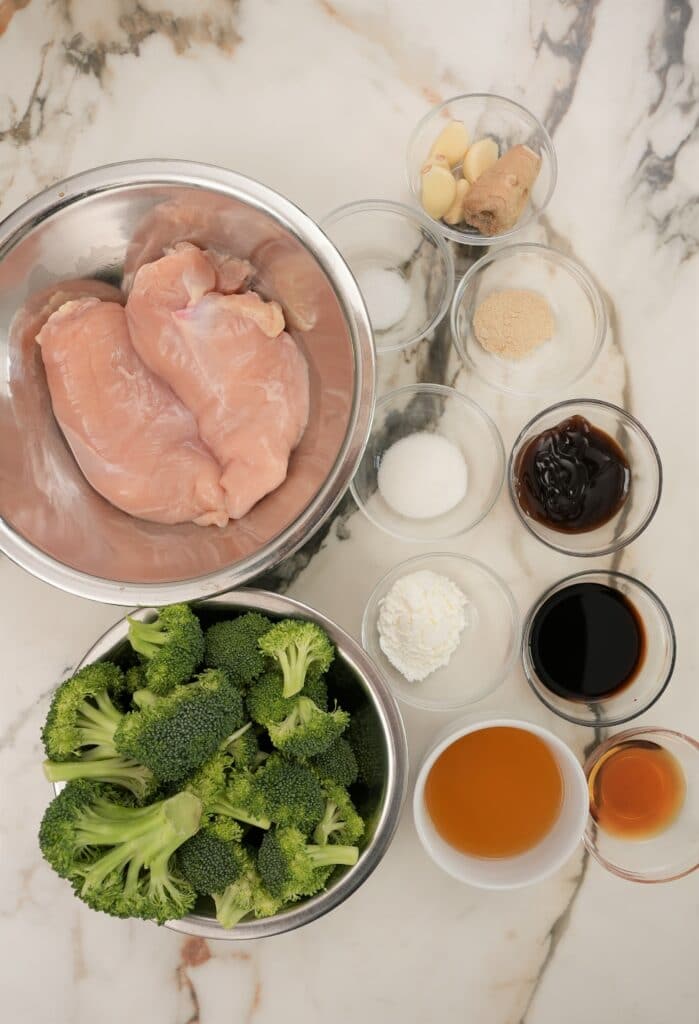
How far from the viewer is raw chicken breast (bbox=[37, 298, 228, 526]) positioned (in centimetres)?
165

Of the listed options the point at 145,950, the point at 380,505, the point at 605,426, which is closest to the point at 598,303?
the point at 605,426

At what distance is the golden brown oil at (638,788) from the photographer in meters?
1.86

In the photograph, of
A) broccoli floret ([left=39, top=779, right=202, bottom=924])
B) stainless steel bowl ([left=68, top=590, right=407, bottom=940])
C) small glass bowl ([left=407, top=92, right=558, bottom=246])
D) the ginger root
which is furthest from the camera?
small glass bowl ([left=407, top=92, right=558, bottom=246])

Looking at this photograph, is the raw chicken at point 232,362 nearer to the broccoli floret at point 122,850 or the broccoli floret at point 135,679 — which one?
the broccoli floret at point 135,679

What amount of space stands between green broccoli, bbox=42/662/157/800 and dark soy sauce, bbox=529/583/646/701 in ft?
2.96

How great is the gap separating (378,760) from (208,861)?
0.38m

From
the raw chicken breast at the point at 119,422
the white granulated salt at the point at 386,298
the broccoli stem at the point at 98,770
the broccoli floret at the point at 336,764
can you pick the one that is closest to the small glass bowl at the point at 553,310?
the white granulated salt at the point at 386,298

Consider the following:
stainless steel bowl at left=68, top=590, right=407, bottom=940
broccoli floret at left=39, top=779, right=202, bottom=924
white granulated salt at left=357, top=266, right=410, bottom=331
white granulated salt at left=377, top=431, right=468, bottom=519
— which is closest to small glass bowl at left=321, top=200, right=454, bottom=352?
white granulated salt at left=357, top=266, right=410, bottom=331

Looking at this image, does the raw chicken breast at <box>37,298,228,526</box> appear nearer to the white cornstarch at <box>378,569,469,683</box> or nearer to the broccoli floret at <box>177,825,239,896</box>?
the white cornstarch at <box>378,569,469,683</box>

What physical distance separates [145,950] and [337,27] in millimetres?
2230

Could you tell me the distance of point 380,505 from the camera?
190cm

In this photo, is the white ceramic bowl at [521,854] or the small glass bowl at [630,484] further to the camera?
the small glass bowl at [630,484]

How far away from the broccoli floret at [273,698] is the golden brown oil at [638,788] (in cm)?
70

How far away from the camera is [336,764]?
1636 mm
